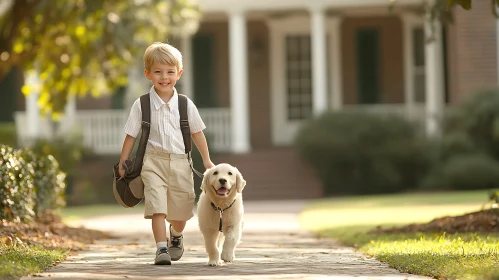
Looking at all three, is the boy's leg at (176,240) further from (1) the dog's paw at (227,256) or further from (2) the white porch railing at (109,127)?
(2) the white porch railing at (109,127)

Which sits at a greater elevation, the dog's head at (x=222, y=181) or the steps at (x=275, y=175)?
the dog's head at (x=222, y=181)

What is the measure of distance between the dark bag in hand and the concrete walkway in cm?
58

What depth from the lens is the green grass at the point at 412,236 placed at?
Answer: 26.7 ft

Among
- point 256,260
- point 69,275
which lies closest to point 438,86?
point 256,260

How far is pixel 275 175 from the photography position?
24578mm

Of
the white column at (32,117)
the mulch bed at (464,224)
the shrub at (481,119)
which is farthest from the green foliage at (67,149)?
the mulch bed at (464,224)

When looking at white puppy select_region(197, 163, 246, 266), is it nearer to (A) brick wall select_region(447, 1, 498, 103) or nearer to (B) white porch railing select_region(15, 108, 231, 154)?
(A) brick wall select_region(447, 1, 498, 103)

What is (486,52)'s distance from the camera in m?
24.8

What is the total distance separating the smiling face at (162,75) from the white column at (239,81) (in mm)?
16919

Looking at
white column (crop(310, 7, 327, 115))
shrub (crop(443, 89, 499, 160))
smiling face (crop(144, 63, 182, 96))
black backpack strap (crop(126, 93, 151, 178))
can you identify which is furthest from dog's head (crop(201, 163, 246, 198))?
white column (crop(310, 7, 327, 115))

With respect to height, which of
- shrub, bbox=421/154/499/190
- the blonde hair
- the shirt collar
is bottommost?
shrub, bbox=421/154/499/190

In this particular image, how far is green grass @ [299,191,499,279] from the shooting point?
8141 millimetres

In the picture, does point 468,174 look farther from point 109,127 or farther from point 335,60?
point 109,127

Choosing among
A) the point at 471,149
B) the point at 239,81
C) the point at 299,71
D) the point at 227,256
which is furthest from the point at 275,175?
the point at 227,256
